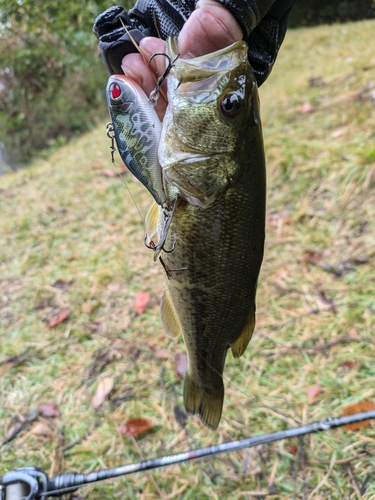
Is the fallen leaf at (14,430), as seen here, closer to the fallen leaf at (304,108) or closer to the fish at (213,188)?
the fish at (213,188)

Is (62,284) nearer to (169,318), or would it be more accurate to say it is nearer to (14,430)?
(14,430)

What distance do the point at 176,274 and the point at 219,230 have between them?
0.70 ft

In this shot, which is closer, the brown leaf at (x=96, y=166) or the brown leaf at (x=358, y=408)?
the brown leaf at (x=358, y=408)

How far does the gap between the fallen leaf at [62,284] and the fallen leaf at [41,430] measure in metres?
1.15

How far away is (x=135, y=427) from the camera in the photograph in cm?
195

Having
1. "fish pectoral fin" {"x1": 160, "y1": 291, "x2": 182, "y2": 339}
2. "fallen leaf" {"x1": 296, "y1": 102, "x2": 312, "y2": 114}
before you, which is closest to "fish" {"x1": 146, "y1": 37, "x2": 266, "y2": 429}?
"fish pectoral fin" {"x1": 160, "y1": 291, "x2": 182, "y2": 339}

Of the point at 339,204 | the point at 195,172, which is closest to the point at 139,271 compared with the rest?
the point at 339,204

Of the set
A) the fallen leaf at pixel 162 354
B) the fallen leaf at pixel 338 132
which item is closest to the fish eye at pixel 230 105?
the fallen leaf at pixel 162 354

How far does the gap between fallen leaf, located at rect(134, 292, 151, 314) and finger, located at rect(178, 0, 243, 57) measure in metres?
1.79

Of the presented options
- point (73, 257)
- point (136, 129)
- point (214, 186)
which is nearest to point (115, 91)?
point (136, 129)

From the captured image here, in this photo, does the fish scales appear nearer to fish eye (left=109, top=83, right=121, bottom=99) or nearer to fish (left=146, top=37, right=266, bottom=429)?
fish (left=146, top=37, right=266, bottom=429)

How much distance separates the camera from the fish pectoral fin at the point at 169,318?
1477 millimetres

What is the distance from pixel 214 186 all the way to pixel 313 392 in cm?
123

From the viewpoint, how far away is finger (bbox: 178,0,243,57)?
1.08 m
